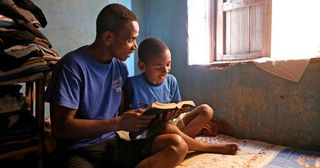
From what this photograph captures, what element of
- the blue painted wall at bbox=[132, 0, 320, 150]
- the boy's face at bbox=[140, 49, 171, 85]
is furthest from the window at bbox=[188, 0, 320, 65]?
the boy's face at bbox=[140, 49, 171, 85]

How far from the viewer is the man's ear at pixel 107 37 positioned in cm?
111

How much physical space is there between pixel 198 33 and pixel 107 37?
1349 mm

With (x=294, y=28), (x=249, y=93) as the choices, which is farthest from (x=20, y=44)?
(x=294, y=28)

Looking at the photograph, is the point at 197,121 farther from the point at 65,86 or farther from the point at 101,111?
the point at 65,86

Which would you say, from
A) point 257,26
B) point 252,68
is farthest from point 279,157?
point 257,26

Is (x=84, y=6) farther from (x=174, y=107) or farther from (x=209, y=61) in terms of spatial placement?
(x=174, y=107)

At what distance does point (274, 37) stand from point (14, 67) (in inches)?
67.9

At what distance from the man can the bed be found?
33 cm

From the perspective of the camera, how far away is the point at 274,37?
6.29ft

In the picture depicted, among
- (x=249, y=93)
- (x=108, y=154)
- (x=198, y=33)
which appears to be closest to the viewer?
(x=108, y=154)

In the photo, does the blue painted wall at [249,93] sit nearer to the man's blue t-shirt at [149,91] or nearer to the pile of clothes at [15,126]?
the man's blue t-shirt at [149,91]

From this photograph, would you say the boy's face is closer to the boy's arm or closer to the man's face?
the boy's arm

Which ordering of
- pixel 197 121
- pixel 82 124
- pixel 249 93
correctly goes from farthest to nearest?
pixel 249 93, pixel 197 121, pixel 82 124

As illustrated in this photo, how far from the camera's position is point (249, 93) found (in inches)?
73.8
